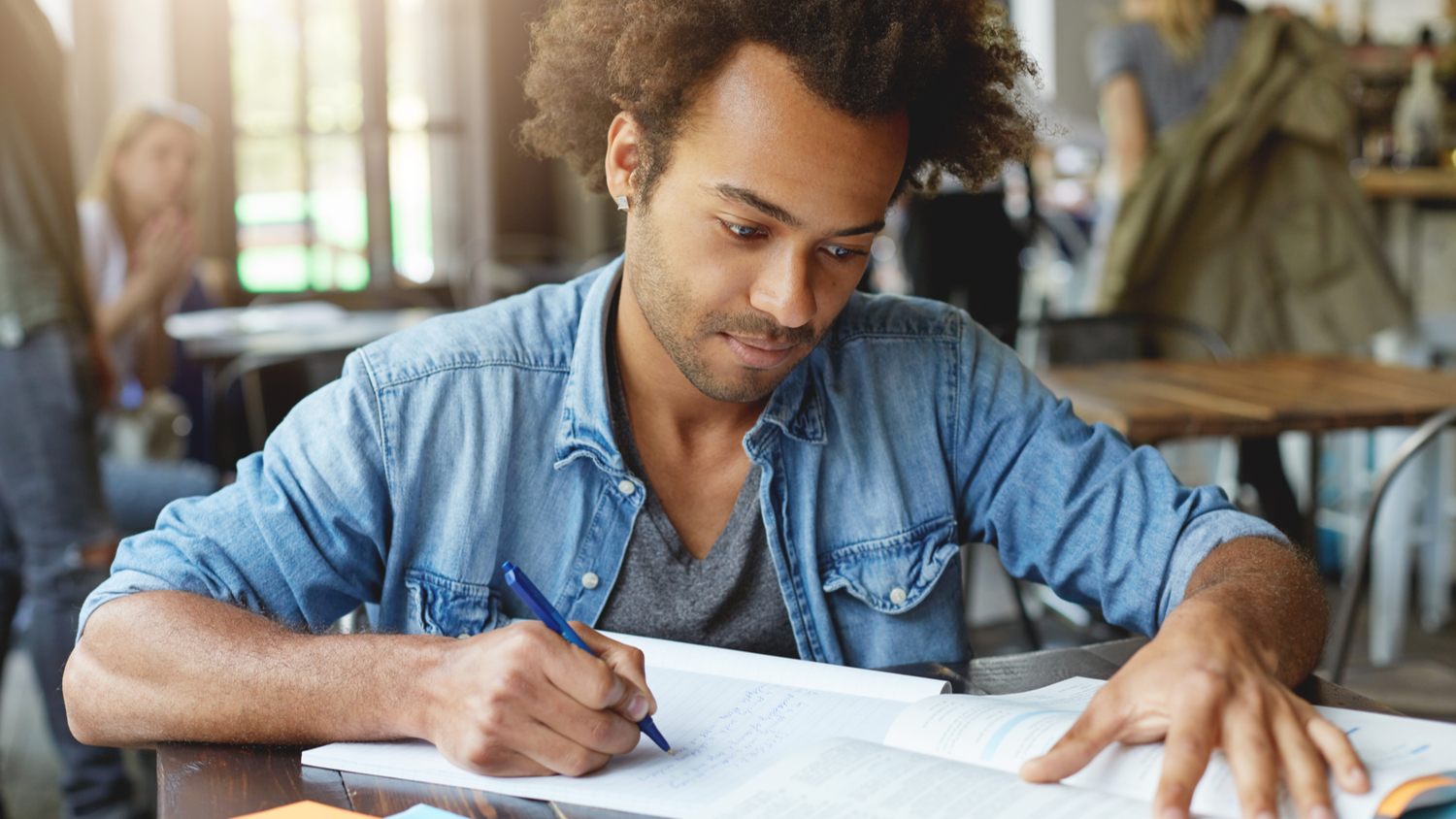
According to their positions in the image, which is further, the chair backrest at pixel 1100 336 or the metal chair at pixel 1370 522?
the chair backrest at pixel 1100 336

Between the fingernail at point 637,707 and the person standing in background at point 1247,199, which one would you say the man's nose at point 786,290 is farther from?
the person standing in background at point 1247,199

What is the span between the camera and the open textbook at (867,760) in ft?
2.43

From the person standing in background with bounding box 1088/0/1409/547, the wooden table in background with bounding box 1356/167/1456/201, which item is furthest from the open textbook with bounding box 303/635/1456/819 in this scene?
the wooden table in background with bounding box 1356/167/1456/201

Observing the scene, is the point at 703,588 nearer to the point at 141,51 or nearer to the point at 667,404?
the point at 667,404

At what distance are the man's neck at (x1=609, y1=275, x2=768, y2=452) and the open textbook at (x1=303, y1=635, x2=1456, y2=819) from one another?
361mm

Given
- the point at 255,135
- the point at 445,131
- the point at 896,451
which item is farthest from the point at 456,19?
the point at 896,451

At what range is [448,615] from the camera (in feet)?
3.76

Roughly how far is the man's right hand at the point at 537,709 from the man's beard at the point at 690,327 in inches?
15.2

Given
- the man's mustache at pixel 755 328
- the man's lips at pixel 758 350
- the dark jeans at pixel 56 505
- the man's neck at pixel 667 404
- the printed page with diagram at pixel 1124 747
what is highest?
the man's mustache at pixel 755 328

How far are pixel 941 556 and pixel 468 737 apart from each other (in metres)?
0.57

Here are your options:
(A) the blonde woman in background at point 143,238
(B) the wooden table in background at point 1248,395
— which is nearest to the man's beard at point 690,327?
(B) the wooden table in background at point 1248,395

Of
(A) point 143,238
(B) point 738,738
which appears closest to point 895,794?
(B) point 738,738

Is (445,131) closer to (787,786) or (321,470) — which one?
(321,470)

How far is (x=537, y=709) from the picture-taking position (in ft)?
2.64
